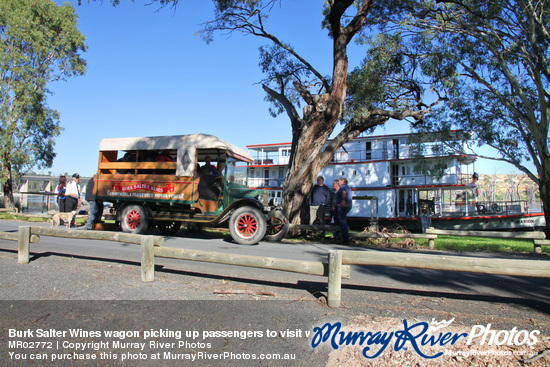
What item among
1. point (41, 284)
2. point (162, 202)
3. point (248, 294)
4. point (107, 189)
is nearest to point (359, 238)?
point (162, 202)

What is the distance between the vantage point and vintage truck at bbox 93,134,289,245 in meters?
8.95

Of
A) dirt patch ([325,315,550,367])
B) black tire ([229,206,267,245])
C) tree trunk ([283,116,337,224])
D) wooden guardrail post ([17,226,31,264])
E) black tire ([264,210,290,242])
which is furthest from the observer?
tree trunk ([283,116,337,224])

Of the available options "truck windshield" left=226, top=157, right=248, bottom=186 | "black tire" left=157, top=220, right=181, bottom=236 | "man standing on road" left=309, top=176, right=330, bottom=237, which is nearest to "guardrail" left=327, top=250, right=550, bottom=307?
"truck windshield" left=226, top=157, right=248, bottom=186


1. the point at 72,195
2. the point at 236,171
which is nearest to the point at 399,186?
the point at 236,171

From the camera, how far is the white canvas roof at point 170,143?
29.9 ft

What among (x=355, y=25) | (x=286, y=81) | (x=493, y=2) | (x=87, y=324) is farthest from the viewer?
(x=286, y=81)

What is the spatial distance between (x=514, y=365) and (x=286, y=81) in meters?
13.9

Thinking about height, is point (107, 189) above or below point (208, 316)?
above

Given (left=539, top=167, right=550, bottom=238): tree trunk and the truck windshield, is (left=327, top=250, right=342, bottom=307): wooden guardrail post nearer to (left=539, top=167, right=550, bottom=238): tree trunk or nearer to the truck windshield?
the truck windshield

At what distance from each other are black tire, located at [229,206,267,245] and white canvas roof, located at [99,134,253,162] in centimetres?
175

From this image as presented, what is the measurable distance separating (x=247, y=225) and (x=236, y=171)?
72.0 inches

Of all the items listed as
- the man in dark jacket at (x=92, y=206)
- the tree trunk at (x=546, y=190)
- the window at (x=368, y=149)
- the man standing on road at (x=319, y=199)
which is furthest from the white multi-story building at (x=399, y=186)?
the man in dark jacket at (x=92, y=206)

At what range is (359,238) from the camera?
34.4 ft

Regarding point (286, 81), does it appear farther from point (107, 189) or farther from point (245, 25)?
point (107, 189)
